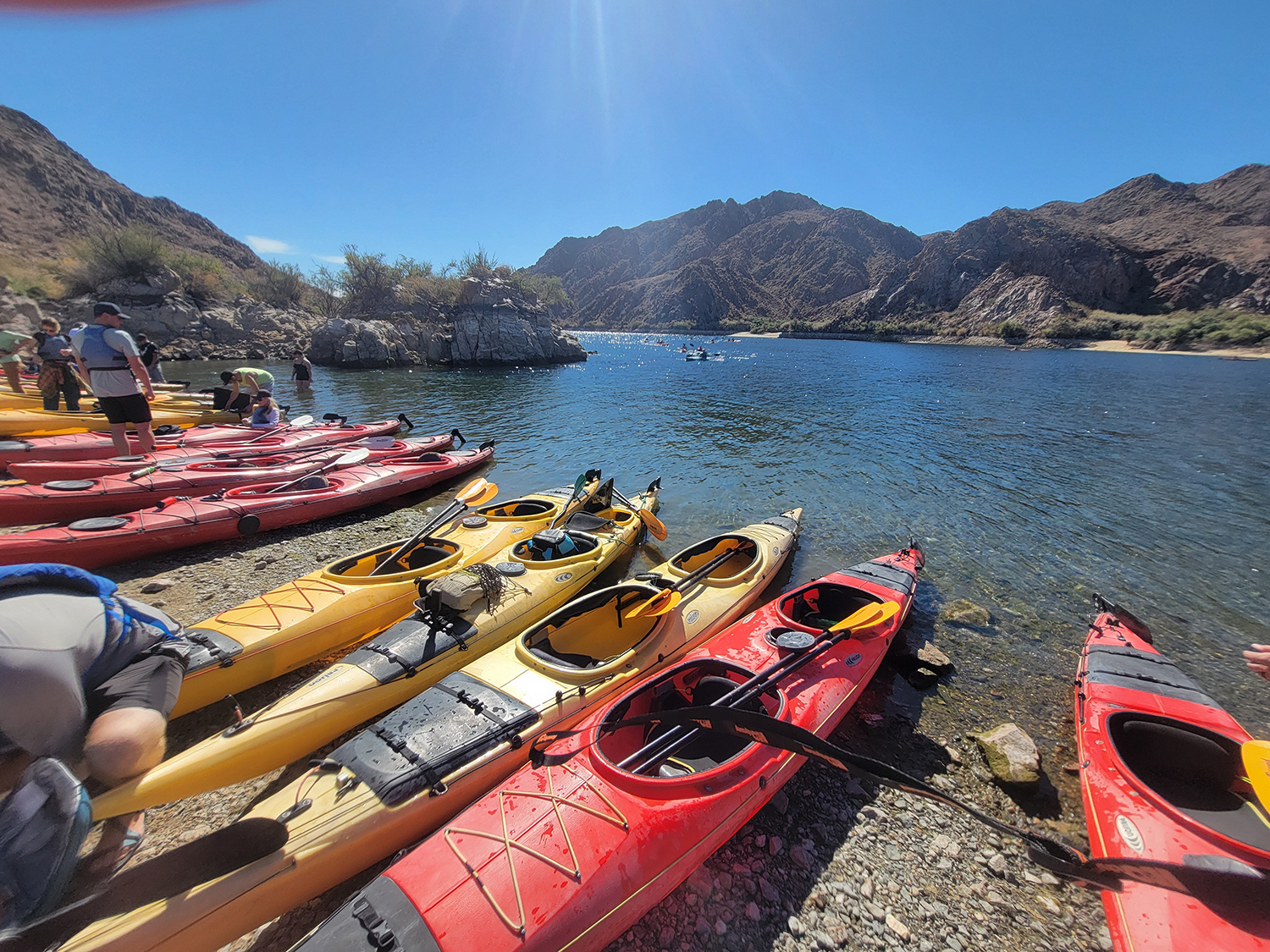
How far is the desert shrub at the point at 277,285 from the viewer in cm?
5350

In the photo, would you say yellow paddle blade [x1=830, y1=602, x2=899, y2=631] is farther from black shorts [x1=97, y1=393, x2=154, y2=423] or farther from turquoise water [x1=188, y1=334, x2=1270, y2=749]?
black shorts [x1=97, y1=393, x2=154, y2=423]

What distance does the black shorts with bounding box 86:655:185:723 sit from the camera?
124 inches

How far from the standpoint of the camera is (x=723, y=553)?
795 centimetres

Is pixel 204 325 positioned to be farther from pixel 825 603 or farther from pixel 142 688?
pixel 825 603

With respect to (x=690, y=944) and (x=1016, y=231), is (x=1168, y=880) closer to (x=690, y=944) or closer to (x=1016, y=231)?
(x=690, y=944)

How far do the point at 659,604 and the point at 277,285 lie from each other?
68499 millimetres

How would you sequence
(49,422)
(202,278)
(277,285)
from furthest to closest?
(277,285), (202,278), (49,422)

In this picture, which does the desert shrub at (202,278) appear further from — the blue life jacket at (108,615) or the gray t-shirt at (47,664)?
the gray t-shirt at (47,664)

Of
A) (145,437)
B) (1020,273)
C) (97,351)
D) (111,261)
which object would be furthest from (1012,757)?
(1020,273)

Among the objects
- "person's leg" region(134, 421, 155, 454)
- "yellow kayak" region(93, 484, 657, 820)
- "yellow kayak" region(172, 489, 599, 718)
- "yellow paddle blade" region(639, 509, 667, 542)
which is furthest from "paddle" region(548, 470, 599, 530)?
"person's leg" region(134, 421, 155, 454)

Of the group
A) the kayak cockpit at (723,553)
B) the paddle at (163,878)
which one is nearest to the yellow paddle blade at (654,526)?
the kayak cockpit at (723,553)

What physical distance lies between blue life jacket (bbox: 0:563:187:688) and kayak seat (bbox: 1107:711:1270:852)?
795cm

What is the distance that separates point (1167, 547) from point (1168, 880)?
406 inches

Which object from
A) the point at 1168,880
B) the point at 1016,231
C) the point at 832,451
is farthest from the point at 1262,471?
the point at 1016,231
